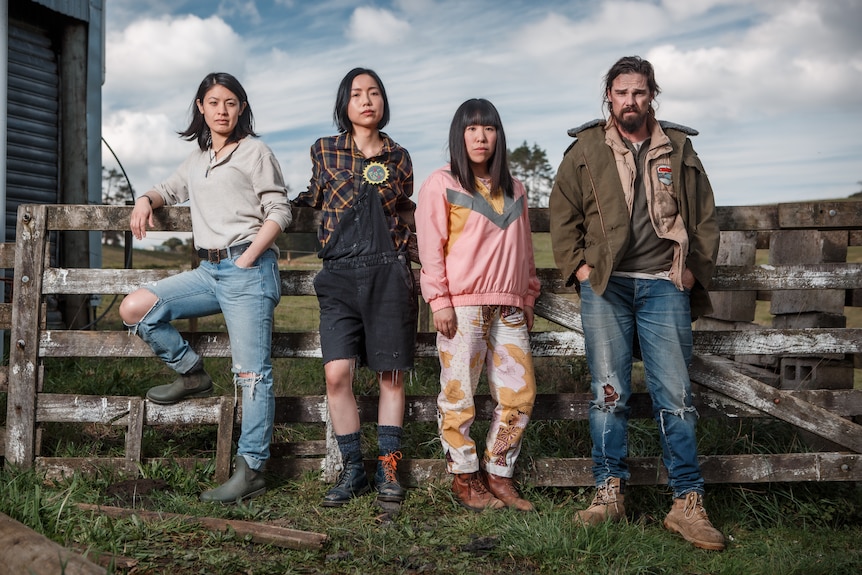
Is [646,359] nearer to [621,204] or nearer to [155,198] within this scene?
[621,204]

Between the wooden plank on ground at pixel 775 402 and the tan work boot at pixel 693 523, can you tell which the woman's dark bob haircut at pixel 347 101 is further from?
the tan work boot at pixel 693 523

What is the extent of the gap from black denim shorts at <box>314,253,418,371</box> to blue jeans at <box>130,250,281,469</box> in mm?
338

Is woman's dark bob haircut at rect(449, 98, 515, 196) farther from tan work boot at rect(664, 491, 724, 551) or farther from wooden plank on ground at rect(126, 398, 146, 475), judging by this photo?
A: wooden plank on ground at rect(126, 398, 146, 475)

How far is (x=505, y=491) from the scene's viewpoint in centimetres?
414

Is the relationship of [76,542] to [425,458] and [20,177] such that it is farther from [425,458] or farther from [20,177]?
[20,177]

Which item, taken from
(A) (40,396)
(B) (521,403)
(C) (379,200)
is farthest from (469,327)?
(A) (40,396)

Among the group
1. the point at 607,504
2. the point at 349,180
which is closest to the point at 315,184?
the point at 349,180

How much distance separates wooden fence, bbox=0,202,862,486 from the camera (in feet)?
14.7

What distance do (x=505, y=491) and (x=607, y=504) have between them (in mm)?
530

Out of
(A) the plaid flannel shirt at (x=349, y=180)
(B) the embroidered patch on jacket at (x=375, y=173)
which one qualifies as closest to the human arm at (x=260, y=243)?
(A) the plaid flannel shirt at (x=349, y=180)

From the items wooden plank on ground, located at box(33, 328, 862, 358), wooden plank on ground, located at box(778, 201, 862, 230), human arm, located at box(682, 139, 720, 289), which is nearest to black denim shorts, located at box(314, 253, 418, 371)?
wooden plank on ground, located at box(33, 328, 862, 358)

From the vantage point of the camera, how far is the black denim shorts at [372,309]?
400cm

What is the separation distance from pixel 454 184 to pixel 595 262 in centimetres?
81

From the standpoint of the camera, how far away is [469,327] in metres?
3.94
